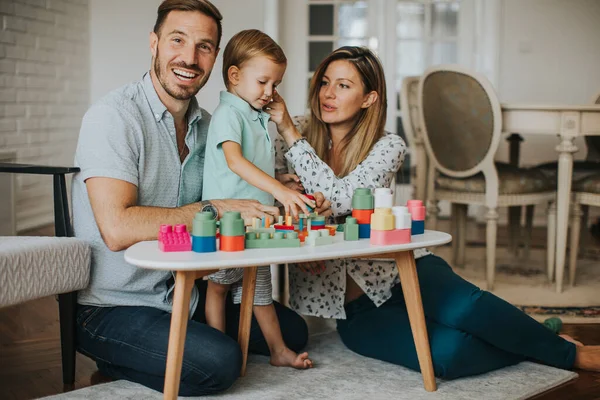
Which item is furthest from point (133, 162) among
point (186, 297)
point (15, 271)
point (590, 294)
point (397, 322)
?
point (590, 294)

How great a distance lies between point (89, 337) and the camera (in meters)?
2.03

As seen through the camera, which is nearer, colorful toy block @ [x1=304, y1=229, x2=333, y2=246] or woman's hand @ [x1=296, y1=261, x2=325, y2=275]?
colorful toy block @ [x1=304, y1=229, x2=333, y2=246]

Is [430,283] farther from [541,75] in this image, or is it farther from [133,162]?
[541,75]

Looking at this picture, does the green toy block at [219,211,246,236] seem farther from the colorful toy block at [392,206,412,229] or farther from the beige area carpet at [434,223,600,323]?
the beige area carpet at [434,223,600,323]

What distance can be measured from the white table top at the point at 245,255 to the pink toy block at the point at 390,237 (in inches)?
0.7

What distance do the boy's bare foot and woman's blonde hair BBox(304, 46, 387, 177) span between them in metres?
0.54

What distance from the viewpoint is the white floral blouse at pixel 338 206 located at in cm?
218

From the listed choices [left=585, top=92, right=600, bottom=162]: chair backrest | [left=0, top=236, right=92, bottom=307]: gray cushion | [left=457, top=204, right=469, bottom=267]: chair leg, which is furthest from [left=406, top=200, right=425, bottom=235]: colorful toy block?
[left=585, top=92, right=600, bottom=162]: chair backrest

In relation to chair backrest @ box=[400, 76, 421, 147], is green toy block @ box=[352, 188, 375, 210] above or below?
below

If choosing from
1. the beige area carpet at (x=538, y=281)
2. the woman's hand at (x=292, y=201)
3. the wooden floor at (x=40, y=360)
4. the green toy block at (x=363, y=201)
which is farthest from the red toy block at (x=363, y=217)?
the beige area carpet at (x=538, y=281)

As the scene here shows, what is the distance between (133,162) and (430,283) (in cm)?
91

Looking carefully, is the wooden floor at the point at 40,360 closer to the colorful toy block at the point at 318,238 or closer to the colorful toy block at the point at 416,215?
the colorful toy block at the point at 416,215

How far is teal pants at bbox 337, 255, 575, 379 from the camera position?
2133 millimetres

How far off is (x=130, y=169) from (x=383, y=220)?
24.9 inches
